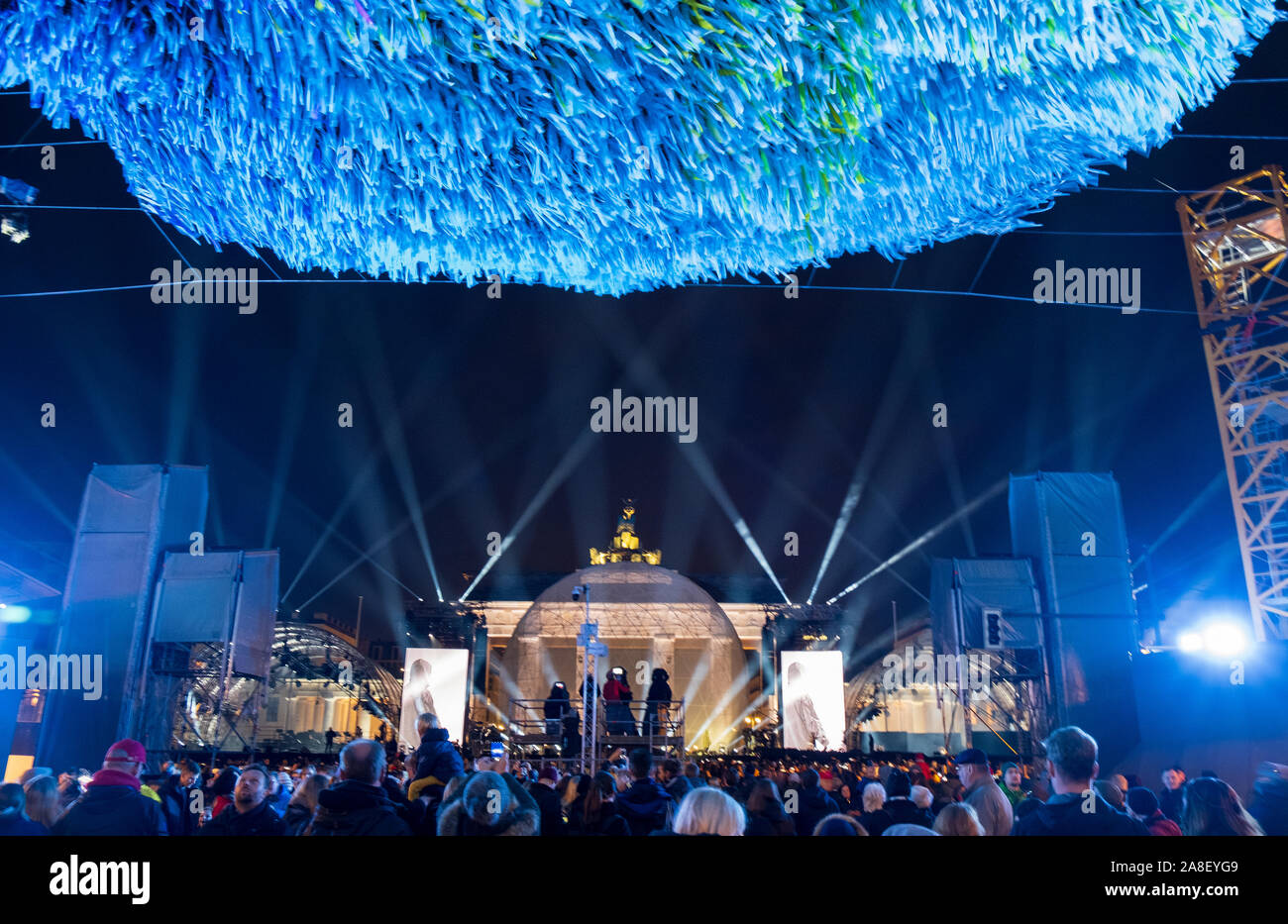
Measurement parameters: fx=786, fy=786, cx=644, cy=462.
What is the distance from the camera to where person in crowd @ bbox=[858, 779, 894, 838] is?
6.42 m

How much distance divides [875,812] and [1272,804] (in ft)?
9.34

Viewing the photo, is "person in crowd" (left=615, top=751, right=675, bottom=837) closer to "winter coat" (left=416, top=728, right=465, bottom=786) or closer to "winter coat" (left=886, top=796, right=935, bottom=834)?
"winter coat" (left=416, top=728, right=465, bottom=786)

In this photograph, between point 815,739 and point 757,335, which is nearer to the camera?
point 757,335

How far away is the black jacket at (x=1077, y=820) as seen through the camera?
411cm

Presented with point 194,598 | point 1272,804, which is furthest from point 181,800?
point 194,598

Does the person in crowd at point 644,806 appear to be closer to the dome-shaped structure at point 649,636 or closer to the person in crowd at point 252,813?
the person in crowd at point 252,813

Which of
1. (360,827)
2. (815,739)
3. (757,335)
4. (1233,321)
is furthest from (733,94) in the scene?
(1233,321)

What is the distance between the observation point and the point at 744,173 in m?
2.80

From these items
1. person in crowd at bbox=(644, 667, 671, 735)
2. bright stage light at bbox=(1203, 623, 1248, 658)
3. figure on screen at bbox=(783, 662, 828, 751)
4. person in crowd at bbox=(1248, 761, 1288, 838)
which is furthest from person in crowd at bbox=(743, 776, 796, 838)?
bright stage light at bbox=(1203, 623, 1248, 658)

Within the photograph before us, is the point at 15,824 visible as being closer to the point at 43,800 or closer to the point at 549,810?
the point at 43,800

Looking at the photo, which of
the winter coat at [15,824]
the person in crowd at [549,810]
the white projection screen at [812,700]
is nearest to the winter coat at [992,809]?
the person in crowd at [549,810]

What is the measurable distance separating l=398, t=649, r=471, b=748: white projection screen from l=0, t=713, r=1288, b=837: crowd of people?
15282mm
